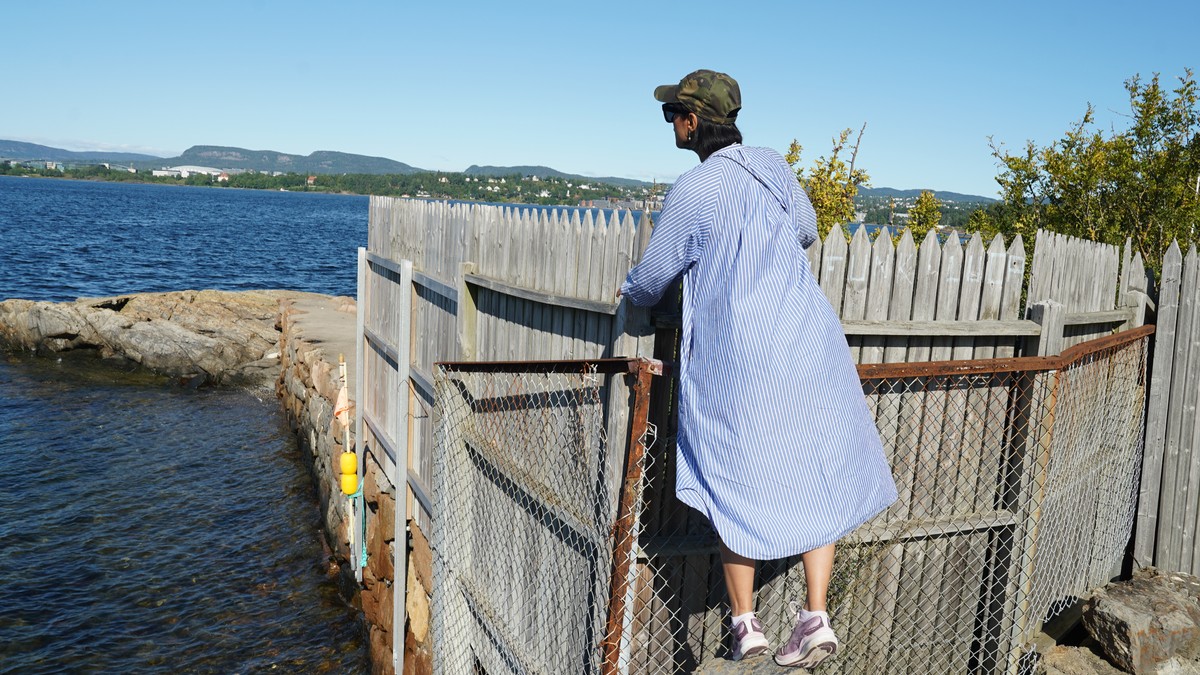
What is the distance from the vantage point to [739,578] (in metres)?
3.43

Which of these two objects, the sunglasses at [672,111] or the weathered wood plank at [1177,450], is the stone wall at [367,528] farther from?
the weathered wood plank at [1177,450]

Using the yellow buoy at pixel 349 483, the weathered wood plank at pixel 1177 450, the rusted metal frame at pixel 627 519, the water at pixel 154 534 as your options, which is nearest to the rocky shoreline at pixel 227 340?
the water at pixel 154 534

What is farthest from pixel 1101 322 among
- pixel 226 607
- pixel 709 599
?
pixel 226 607

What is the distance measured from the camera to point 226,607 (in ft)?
31.9

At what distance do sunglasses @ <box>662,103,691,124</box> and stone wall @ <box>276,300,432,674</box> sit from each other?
434cm

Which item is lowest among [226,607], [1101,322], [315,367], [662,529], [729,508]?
[226,607]

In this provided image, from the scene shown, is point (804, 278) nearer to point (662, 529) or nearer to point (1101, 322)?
point (662, 529)

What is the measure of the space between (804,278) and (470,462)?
2.98m

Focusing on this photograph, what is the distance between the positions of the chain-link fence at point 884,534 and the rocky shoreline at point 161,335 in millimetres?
16530

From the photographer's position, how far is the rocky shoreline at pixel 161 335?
2002 centimetres

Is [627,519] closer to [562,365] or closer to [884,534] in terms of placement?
[562,365]

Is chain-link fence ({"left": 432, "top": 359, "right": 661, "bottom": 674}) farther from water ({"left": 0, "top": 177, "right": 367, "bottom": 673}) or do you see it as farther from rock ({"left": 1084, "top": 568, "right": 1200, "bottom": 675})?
water ({"left": 0, "top": 177, "right": 367, "bottom": 673})

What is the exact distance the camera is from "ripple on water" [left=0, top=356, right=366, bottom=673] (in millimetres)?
8906

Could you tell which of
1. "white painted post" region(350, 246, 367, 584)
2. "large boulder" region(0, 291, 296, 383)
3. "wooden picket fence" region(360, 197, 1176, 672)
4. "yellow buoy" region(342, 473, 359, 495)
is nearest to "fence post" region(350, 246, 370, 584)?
"white painted post" region(350, 246, 367, 584)
